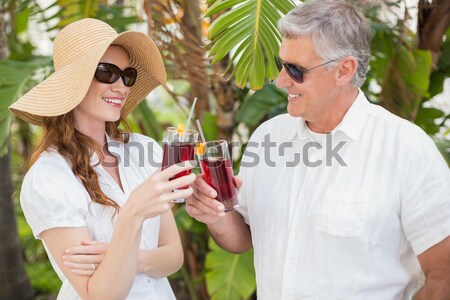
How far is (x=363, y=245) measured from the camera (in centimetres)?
185

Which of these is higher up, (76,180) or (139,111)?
(76,180)

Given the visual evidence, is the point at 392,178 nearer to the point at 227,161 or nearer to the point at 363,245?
the point at 363,245

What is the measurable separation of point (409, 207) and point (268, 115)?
2.26 meters

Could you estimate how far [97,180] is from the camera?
6.49 ft

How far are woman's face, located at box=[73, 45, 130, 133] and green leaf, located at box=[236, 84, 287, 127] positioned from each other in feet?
5.71

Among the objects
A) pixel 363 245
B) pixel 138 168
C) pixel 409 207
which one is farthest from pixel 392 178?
pixel 138 168

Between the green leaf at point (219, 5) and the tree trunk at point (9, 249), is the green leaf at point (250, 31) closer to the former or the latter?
the green leaf at point (219, 5)

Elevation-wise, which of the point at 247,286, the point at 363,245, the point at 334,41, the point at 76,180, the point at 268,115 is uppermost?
the point at 334,41

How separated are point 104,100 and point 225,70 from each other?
0.91m

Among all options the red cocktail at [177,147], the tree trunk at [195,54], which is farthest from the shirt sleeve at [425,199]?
the tree trunk at [195,54]

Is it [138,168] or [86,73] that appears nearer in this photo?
[86,73]

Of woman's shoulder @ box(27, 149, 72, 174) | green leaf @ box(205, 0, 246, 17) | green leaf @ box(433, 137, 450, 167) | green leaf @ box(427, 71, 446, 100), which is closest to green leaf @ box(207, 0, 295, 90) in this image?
green leaf @ box(205, 0, 246, 17)

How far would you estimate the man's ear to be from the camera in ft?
6.51

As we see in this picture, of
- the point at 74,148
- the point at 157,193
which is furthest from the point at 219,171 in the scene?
the point at 74,148
